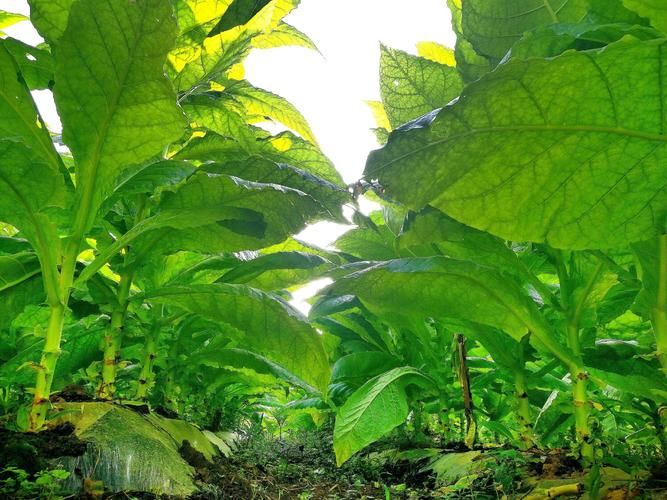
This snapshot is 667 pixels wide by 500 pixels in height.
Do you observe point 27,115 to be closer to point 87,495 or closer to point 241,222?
point 241,222

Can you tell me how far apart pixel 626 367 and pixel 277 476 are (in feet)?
5.60

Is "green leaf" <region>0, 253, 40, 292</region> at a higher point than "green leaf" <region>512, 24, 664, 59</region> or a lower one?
lower

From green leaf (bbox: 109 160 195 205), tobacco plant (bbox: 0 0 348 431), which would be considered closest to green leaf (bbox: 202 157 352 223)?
tobacco plant (bbox: 0 0 348 431)

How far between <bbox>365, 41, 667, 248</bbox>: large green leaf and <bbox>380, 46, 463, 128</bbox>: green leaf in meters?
0.70

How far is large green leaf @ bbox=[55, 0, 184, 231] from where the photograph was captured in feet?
4.09

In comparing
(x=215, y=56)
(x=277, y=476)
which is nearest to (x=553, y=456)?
(x=277, y=476)

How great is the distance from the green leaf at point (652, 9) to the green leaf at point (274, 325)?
1083 mm

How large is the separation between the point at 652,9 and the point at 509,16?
0.47 m

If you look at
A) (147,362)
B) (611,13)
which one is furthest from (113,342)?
(611,13)

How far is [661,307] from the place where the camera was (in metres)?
1.29

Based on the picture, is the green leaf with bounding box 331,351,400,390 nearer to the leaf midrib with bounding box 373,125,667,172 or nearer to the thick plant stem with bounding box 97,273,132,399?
the thick plant stem with bounding box 97,273,132,399

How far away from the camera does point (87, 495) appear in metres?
1.25

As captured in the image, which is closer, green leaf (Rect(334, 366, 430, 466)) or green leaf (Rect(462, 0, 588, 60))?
green leaf (Rect(462, 0, 588, 60))

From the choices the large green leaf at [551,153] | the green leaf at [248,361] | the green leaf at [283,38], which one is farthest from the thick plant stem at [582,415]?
the green leaf at [283,38]
